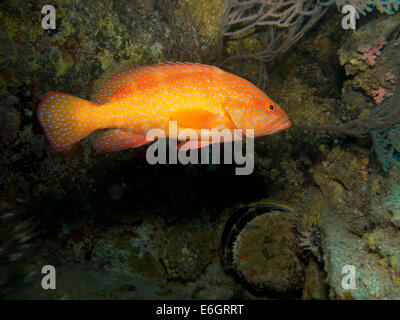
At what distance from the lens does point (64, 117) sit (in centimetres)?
240

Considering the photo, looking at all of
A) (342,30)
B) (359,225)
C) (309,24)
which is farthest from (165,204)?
(342,30)

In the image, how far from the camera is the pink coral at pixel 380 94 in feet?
13.1

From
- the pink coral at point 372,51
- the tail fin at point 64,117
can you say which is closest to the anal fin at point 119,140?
the tail fin at point 64,117

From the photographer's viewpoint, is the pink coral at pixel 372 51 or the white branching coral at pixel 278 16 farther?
the pink coral at pixel 372 51

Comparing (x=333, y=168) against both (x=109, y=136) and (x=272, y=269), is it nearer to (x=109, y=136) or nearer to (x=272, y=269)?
(x=272, y=269)

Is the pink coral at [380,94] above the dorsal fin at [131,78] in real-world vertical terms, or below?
above

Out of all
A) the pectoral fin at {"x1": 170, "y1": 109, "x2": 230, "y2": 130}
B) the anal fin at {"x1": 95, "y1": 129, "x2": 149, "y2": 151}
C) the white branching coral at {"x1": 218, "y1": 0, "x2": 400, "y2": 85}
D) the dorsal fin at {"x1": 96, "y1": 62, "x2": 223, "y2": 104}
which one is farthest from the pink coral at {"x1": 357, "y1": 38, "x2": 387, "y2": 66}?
the anal fin at {"x1": 95, "y1": 129, "x2": 149, "y2": 151}

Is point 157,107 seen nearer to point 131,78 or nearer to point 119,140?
point 131,78

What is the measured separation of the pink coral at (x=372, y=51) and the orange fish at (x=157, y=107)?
9.59 feet

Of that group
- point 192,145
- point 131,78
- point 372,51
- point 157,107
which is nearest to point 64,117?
point 131,78

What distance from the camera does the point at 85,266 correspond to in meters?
3.47

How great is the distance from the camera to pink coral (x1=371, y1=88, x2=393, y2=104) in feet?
13.1

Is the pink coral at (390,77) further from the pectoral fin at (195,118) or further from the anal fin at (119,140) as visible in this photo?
the anal fin at (119,140)

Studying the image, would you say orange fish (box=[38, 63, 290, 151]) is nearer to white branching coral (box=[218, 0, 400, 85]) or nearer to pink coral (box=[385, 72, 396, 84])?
white branching coral (box=[218, 0, 400, 85])
